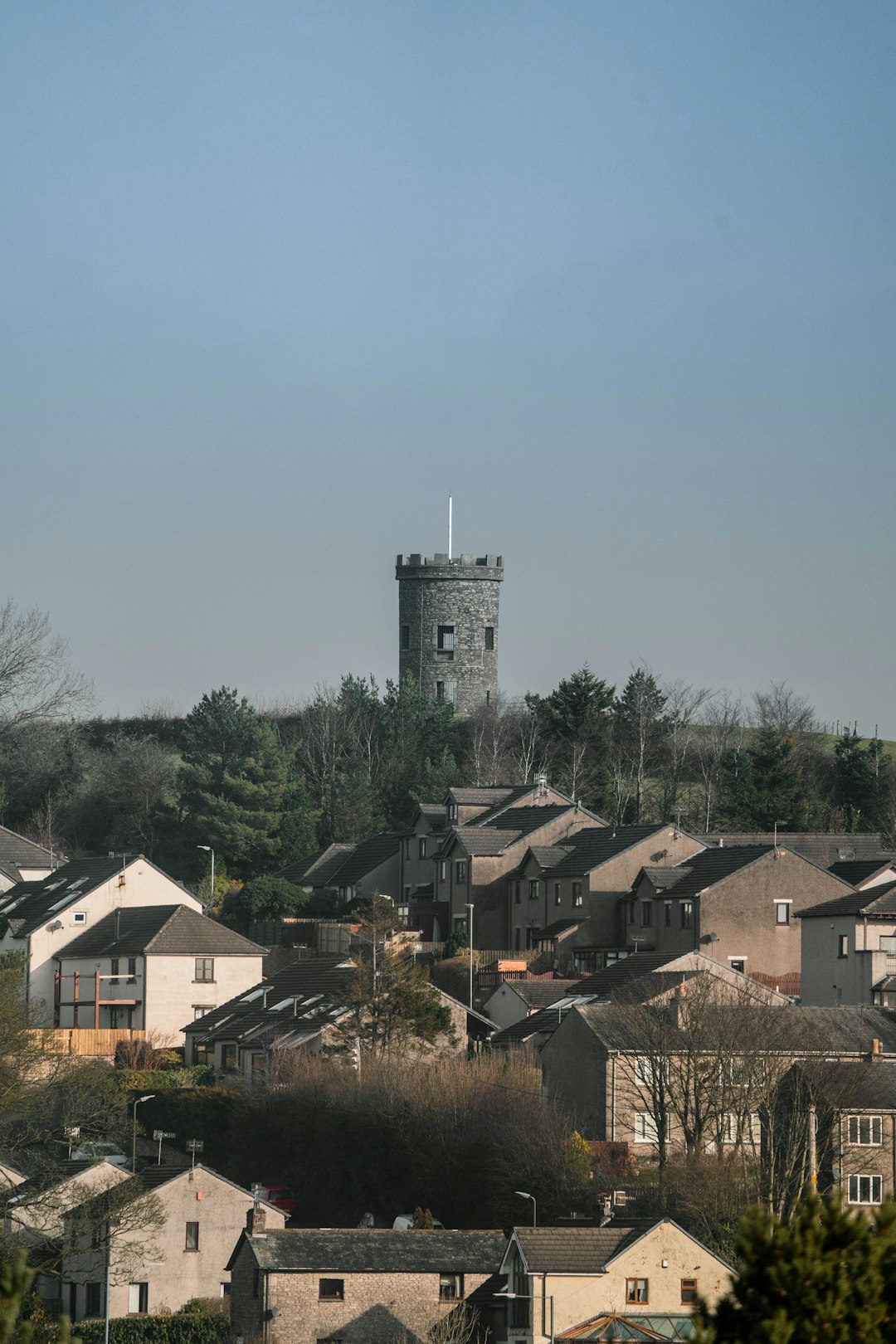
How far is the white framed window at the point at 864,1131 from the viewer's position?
43.5 metres

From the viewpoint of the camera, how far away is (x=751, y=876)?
203 feet

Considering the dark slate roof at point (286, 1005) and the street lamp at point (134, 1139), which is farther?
the dark slate roof at point (286, 1005)

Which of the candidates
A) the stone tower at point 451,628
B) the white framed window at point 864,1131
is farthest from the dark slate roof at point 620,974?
the stone tower at point 451,628

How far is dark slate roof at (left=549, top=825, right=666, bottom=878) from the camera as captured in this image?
6775 cm

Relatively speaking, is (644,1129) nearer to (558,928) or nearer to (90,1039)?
(90,1039)

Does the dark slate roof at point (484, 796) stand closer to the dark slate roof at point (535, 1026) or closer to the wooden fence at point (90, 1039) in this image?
the wooden fence at point (90, 1039)

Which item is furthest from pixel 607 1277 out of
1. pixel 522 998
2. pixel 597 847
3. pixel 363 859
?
pixel 363 859

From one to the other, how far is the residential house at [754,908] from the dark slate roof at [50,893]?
20.9 metres

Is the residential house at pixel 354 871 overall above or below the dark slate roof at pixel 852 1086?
above

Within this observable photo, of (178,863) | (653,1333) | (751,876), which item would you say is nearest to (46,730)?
(178,863)

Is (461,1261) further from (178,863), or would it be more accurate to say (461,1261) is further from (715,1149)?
(178,863)

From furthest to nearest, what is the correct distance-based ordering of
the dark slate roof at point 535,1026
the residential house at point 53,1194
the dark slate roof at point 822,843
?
the dark slate roof at point 822,843, the dark slate roof at point 535,1026, the residential house at point 53,1194

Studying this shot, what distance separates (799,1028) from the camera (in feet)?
155

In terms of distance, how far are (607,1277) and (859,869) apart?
3209 centimetres
